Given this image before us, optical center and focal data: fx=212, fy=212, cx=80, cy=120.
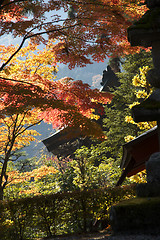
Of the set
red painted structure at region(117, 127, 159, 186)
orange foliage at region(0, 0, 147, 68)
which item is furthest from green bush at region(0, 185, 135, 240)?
orange foliage at region(0, 0, 147, 68)

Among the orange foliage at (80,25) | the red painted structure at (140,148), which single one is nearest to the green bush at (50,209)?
the red painted structure at (140,148)

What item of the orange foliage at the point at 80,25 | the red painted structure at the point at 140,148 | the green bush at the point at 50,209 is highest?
the orange foliage at the point at 80,25

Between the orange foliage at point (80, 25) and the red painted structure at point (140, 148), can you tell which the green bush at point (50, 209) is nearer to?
the red painted structure at point (140, 148)

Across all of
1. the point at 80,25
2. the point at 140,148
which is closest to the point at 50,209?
the point at 140,148

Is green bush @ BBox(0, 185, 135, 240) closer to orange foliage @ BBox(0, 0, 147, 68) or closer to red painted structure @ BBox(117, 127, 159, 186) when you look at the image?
red painted structure @ BBox(117, 127, 159, 186)

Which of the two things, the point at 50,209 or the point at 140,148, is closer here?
the point at 140,148

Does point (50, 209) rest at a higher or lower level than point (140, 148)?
lower

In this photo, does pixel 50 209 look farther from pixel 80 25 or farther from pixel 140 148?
pixel 80 25

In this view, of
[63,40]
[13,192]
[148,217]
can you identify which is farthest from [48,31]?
[13,192]

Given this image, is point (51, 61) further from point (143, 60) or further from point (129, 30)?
point (143, 60)

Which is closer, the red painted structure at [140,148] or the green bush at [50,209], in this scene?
the red painted structure at [140,148]

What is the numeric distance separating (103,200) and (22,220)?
2.28 meters

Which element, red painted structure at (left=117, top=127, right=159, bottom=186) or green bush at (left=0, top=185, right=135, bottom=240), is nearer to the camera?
red painted structure at (left=117, top=127, right=159, bottom=186)

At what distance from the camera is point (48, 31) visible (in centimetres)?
704
